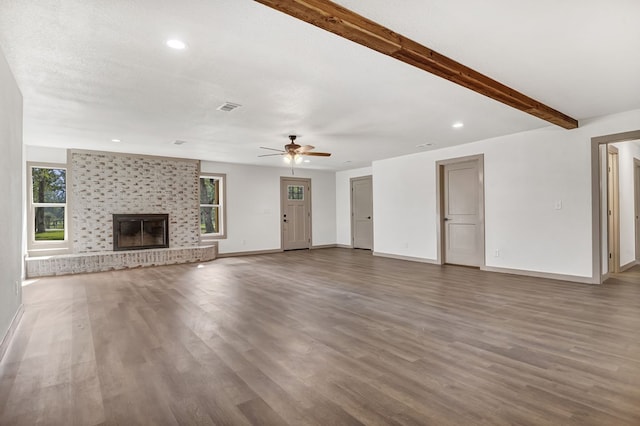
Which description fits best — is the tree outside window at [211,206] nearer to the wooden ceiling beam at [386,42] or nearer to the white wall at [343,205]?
the white wall at [343,205]

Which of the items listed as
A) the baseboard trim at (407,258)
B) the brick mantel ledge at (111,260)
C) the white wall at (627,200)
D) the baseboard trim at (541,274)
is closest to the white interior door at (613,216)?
the white wall at (627,200)

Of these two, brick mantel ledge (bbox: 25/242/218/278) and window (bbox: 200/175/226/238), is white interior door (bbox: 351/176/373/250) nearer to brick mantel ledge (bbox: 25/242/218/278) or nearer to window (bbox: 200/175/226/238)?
window (bbox: 200/175/226/238)

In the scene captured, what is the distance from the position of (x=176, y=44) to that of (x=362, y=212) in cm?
794

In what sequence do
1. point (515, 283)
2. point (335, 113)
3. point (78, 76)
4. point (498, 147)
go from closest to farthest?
1. point (78, 76)
2. point (335, 113)
3. point (515, 283)
4. point (498, 147)

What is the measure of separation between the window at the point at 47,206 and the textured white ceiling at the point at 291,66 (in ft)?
5.20

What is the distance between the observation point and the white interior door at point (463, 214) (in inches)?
257

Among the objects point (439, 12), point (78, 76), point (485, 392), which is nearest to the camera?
point (485, 392)

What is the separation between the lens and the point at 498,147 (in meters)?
6.11

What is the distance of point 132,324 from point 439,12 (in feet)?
12.7

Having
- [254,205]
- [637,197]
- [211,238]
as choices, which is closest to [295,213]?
[254,205]

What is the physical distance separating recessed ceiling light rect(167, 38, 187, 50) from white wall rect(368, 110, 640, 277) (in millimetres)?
5537

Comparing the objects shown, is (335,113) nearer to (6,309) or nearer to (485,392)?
(485,392)

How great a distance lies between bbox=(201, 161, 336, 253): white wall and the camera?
28.8 ft

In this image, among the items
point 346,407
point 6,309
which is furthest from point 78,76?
point 346,407
